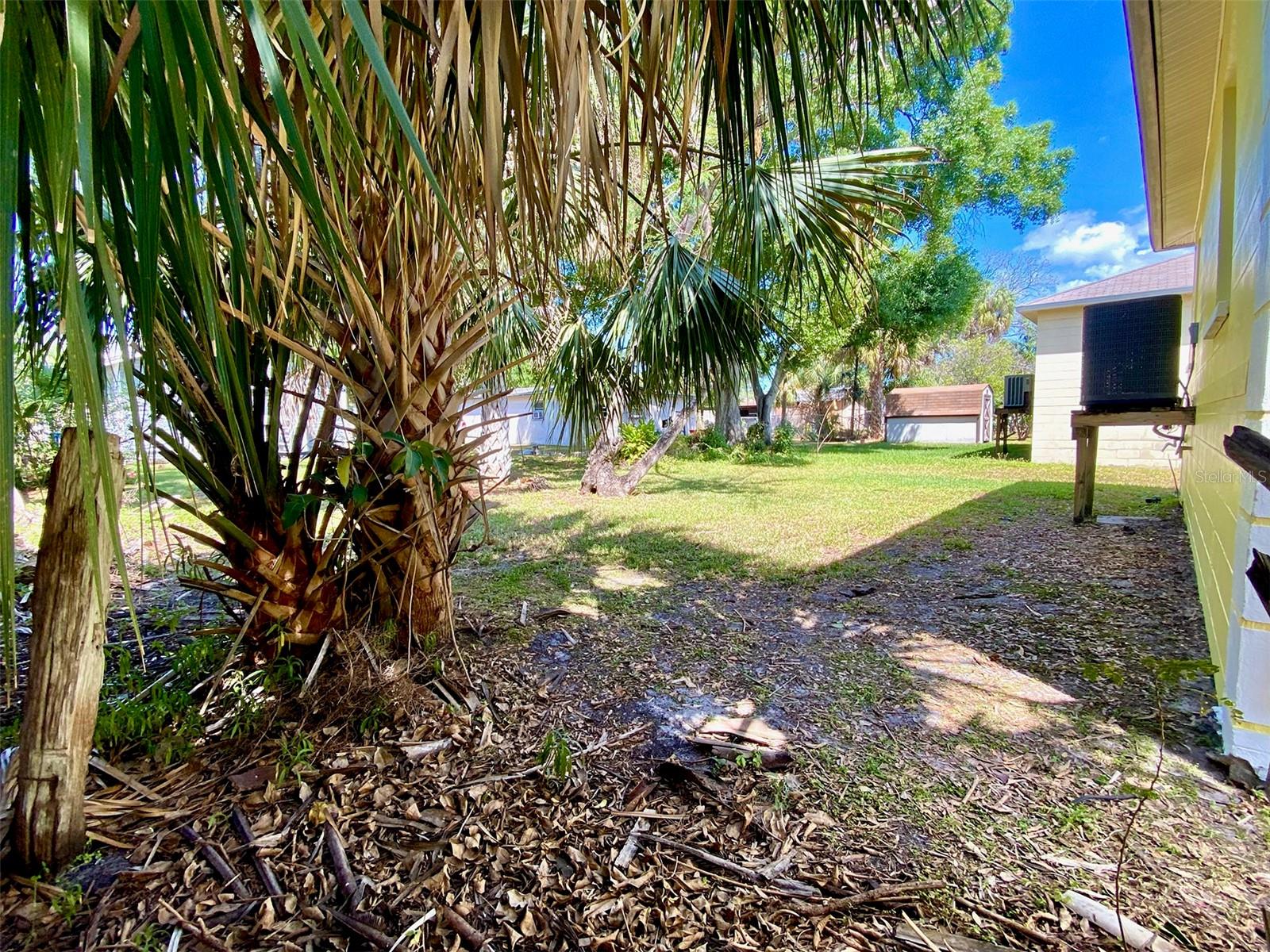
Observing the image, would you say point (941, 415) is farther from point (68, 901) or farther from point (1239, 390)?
point (68, 901)

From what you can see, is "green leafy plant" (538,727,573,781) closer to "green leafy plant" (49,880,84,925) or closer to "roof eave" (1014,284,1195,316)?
"green leafy plant" (49,880,84,925)

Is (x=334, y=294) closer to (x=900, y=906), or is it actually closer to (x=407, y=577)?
(x=407, y=577)

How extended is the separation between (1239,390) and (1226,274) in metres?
1.29

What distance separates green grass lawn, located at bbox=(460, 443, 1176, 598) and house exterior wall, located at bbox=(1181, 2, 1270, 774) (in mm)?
1922

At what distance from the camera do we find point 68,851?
1.31m

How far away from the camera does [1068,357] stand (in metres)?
9.25

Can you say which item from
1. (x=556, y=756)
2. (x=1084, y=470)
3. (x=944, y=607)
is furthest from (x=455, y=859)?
(x=1084, y=470)

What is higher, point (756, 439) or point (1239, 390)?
point (1239, 390)

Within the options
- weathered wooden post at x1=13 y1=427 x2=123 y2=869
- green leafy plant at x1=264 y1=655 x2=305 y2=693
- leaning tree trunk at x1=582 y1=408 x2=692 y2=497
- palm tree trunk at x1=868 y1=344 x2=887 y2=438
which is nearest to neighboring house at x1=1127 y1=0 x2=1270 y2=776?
green leafy plant at x1=264 y1=655 x2=305 y2=693

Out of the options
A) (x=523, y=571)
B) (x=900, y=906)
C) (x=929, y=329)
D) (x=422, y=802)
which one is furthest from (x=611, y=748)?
(x=929, y=329)

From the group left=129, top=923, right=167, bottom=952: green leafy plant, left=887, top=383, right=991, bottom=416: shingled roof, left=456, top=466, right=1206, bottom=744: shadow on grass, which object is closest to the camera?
left=129, top=923, right=167, bottom=952: green leafy plant

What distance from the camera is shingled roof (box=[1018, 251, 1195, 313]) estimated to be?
8.53 meters

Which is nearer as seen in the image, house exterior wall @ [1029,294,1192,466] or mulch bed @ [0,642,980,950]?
mulch bed @ [0,642,980,950]

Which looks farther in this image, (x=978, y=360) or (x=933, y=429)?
(x=978, y=360)
